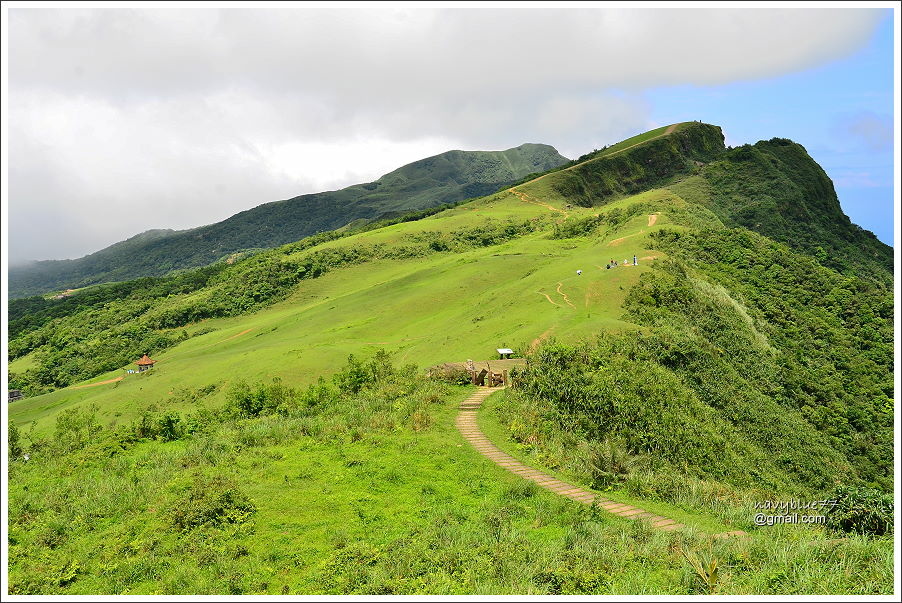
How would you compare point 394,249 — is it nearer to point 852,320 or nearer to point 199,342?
point 199,342

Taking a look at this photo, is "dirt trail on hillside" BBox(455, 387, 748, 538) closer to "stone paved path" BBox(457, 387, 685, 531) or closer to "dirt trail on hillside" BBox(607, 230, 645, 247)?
"stone paved path" BBox(457, 387, 685, 531)

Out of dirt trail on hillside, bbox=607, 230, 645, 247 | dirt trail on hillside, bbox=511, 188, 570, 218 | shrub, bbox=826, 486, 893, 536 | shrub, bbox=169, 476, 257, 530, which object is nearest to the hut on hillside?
dirt trail on hillside, bbox=607, 230, 645, 247

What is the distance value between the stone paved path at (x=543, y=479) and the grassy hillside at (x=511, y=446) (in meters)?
0.55

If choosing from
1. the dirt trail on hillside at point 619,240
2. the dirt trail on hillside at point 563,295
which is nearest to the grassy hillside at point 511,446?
the dirt trail on hillside at point 563,295

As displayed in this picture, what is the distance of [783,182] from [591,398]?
109m

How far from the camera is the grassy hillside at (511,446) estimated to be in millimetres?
10984

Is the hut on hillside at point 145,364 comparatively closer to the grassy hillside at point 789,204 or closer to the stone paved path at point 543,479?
the stone paved path at point 543,479

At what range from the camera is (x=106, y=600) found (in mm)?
8438

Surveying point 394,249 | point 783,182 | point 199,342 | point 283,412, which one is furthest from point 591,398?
point 783,182

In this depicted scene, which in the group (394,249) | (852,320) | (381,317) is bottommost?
(852,320)

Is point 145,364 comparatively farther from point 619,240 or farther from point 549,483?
point 549,483

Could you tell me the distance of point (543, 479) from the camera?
1666 centimetres

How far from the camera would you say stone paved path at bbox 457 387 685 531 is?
14.2m

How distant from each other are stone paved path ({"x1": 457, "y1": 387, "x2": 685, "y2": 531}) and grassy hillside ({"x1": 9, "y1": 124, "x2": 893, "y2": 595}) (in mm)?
548
